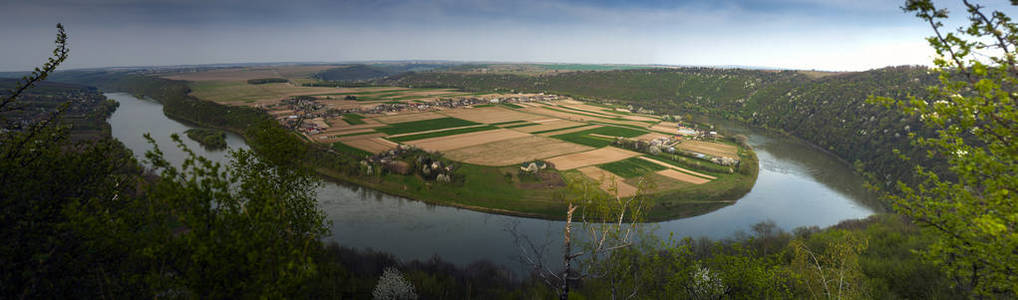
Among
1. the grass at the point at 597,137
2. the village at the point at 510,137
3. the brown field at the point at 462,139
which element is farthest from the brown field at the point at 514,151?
the grass at the point at 597,137

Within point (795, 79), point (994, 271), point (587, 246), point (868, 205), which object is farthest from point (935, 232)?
point (795, 79)

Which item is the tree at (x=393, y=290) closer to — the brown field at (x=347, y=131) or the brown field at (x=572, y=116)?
the brown field at (x=347, y=131)

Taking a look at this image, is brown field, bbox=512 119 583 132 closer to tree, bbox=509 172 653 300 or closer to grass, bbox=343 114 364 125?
grass, bbox=343 114 364 125

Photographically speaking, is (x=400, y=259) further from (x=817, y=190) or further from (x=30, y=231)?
(x=817, y=190)

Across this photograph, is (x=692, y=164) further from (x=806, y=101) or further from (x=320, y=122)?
(x=806, y=101)

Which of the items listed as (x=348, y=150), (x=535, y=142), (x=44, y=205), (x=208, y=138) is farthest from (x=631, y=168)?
(x=208, y=138)
